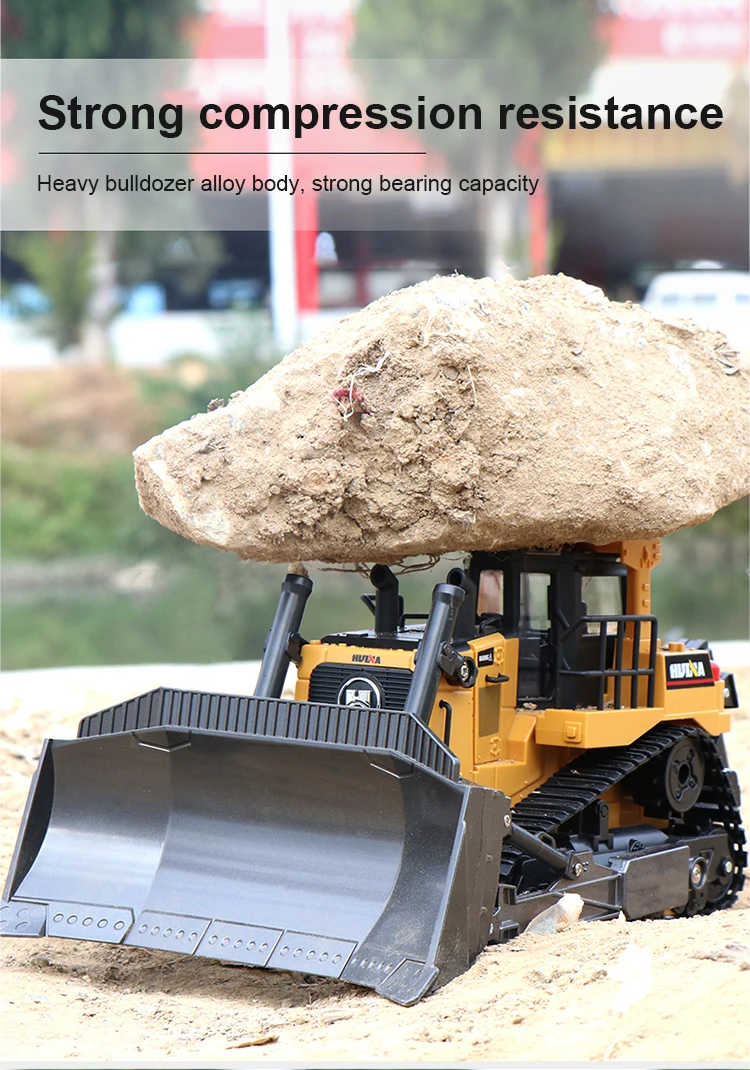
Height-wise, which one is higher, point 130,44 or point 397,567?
point 130,44

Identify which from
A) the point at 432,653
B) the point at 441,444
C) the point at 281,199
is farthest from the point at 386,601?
the point at 281,199

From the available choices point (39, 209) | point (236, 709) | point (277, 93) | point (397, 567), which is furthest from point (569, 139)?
point (236, 709)

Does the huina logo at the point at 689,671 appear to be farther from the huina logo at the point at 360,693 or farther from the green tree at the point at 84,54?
the green tree at the point at 84,54

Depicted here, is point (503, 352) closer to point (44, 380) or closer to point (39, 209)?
point (39, 209)

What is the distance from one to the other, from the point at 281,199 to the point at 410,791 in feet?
35.6

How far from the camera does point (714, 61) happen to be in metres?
15.0

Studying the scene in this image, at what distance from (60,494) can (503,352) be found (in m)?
15.3

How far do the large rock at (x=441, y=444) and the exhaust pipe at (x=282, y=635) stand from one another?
6.5 inches

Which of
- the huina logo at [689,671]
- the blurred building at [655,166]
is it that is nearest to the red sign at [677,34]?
the blurred building at [655,166]

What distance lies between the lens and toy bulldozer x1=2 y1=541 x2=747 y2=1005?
4844 mm

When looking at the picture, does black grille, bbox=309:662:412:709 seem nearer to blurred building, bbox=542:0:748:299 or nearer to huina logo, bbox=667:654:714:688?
huina logo, bbox=667:654:714:688

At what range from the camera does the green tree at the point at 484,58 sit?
1511cm

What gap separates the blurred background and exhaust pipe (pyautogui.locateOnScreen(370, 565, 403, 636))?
22.2 ft

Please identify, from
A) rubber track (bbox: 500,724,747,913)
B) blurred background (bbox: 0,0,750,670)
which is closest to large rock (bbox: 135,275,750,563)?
rubber track (bbox: 500,724,747,913)
